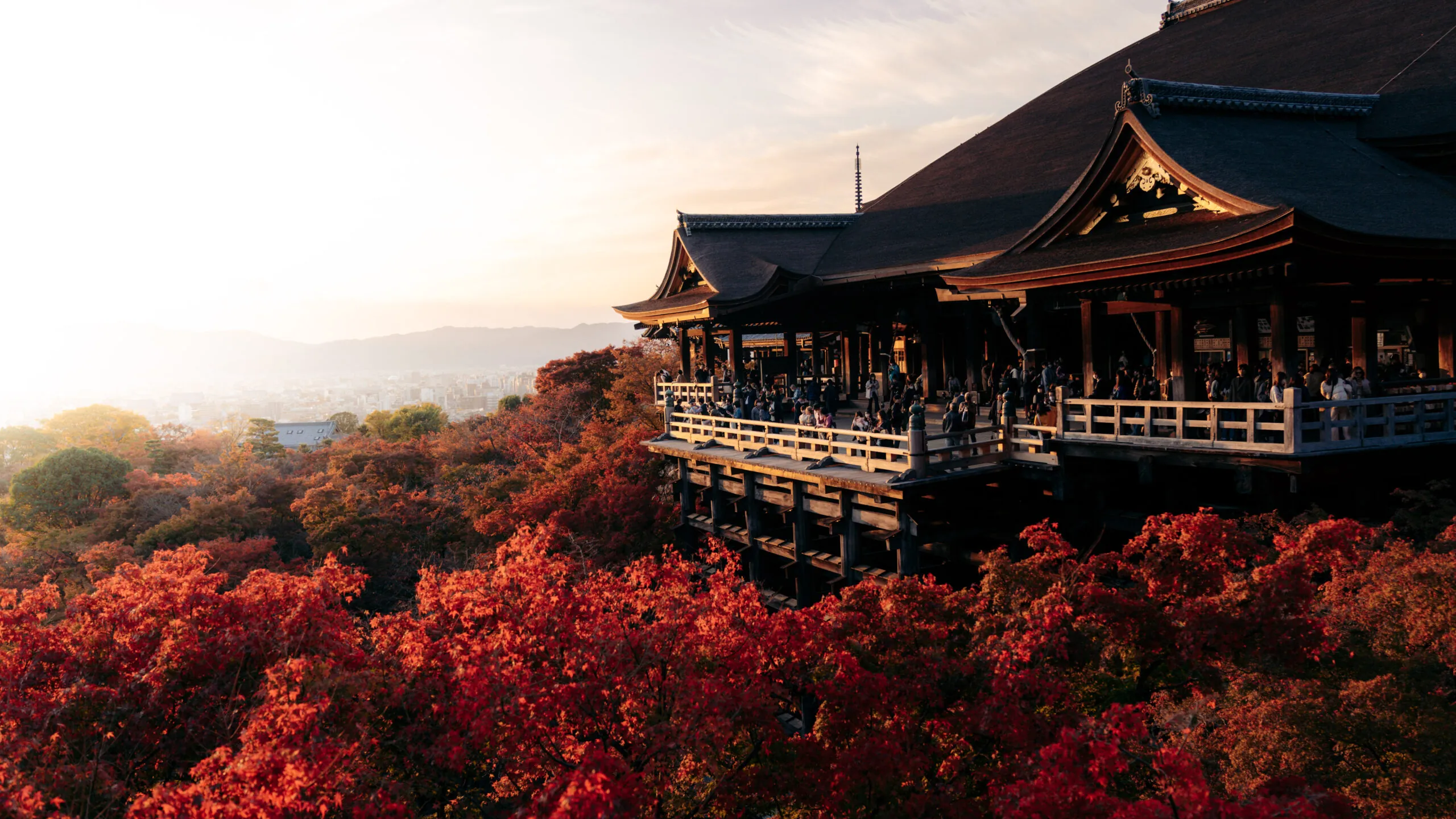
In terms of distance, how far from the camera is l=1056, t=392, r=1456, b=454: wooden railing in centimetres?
1102

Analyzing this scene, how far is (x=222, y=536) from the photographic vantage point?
2653 centimetres

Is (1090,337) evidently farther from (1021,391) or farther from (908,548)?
(908,548)

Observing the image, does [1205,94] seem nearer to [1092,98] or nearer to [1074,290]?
[1074,290]

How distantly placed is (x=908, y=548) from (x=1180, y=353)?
5679 mm

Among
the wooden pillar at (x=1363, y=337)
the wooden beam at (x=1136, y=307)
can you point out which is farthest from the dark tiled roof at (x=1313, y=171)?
the wooden beam at (x=1136, y=307)

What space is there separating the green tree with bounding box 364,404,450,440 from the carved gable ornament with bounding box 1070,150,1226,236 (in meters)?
45.6

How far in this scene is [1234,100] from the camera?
1523 cm

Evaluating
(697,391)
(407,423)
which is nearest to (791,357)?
(697,391)

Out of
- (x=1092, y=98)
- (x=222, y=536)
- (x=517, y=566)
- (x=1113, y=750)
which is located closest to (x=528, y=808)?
(x=1113, y=750)

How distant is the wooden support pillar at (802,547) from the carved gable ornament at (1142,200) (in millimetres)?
7607

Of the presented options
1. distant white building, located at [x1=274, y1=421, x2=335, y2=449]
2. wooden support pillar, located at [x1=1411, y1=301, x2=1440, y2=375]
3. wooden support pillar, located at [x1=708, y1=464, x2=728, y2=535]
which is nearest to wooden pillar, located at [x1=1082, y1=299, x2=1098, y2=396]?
wooden support pillar, located at [x1=1411, y1=301, x2=1440, y2=375]

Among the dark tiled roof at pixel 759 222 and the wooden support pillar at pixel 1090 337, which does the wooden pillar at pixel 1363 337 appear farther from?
the dark tiled roof at pixel 759 222

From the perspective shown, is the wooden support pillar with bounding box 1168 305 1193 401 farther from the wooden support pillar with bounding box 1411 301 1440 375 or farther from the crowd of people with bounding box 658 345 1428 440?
the wooden support pillar with bounding box 1411 301 1440 375

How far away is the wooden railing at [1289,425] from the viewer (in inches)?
434
